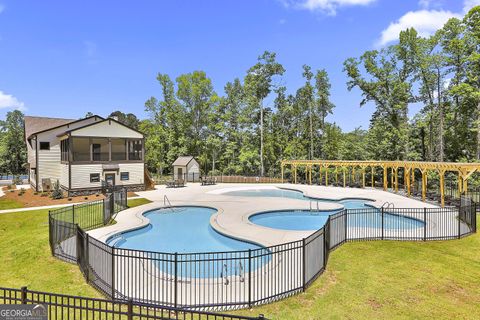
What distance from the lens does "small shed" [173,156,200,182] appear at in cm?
3819

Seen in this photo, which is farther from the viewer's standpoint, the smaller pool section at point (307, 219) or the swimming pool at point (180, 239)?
the smaller pool section at point (307, 219)

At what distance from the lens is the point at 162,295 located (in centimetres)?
693

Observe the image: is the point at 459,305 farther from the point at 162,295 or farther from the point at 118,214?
the point at 118,214

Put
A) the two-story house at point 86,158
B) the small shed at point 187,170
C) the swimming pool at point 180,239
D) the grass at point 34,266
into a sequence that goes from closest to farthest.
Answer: the grass at point 34,266
the swimming pool at point 180,239
the two-story house at point 86,158
the small shed at point 187,170

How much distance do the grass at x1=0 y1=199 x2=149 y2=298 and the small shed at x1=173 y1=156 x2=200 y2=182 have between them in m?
23.8

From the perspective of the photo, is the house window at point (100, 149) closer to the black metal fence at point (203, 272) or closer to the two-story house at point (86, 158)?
the two-story house at point (86, 158)

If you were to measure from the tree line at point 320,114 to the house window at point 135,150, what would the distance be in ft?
17.2

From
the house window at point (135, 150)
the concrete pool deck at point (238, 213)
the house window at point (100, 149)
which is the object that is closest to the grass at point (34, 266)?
the concrete pool deck at point (238, 213)

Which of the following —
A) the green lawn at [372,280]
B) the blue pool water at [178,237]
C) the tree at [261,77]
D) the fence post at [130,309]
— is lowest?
the blue pool water at [178,237]

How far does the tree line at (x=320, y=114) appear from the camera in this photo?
34156 mm

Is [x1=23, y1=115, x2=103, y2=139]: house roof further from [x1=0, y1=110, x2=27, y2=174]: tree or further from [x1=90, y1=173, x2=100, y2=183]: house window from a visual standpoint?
[x1=0, y1=110, x2=27, y2=174]: tree

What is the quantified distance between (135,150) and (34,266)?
21.3m

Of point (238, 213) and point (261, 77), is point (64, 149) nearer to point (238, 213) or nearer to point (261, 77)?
point (238, 213)

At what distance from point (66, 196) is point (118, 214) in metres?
9.84
